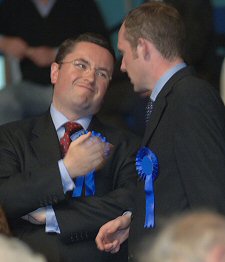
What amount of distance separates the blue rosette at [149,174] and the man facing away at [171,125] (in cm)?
1

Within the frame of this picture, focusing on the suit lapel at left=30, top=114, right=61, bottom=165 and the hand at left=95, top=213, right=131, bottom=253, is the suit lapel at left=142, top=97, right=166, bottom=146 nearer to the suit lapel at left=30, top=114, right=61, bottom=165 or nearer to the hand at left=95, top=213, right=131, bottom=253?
the hand at left=95, top=213, right=131, bottom=253

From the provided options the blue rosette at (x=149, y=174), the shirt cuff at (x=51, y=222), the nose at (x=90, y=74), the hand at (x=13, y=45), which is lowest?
the shirt cuff at (x=51, y=222)

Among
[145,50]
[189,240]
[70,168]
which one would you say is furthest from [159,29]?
[189,240]

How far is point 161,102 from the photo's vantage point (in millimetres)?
2688

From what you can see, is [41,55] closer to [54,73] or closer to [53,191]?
[54,73]

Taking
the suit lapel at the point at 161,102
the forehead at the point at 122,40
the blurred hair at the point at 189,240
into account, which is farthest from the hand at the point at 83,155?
the blurred hair at the point at 189,240

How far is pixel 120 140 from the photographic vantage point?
3176mm

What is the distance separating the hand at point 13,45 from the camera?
416cm

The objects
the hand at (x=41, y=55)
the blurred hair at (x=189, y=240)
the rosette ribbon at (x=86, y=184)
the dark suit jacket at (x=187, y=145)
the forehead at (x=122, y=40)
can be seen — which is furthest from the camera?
the hand at (x=41, y=55)

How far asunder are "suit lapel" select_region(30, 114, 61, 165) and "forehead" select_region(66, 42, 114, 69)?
328 millimetres

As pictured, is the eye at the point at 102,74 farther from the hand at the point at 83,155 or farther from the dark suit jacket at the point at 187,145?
the dark suit jacket at the point at 187,145

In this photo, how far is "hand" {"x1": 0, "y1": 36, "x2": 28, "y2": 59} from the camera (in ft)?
13.6

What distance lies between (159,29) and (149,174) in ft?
1.82

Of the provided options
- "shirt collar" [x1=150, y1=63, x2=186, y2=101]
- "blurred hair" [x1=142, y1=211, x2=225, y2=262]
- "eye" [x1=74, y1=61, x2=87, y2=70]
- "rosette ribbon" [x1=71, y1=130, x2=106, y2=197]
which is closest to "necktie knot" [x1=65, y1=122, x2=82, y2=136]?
"rosette ribbon" [x1=71, y1=130, x2=106, y2=197]
